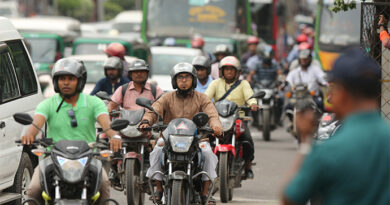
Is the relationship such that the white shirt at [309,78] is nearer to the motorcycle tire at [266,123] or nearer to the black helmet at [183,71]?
the motorcycle tire at [266,123]

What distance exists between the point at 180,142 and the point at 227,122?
2448 mm

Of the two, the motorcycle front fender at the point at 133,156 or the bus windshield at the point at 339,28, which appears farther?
the bus windshield at the point at 339,28

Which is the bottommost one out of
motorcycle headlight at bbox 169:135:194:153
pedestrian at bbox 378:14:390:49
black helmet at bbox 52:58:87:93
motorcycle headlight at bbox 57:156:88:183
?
motorcycle headlight at bbox 169:135:194:153

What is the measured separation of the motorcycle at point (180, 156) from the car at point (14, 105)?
60.4 inches

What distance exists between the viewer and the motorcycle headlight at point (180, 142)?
8.82 m

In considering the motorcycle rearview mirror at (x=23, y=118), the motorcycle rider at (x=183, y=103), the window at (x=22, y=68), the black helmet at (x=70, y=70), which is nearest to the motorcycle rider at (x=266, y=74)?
the window at (x=22, y=68)

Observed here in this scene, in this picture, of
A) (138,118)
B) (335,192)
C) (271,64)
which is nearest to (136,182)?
(138,118)

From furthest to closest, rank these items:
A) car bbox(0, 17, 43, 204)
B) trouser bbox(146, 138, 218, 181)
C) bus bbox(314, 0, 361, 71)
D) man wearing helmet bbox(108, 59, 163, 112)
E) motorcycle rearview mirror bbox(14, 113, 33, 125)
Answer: bus bbox(314, 0, 361, 71)
man wearing helmet bbox(108, 59, 163, 112)
car bbox(0, 17, 43, 204)
trouser bbox(146, 138, 218, 181)
motorcycle rearview mirror bbox(14, 113, 33, 125)

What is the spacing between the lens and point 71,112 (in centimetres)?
746

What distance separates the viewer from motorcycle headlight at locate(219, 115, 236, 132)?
1122 centimetres

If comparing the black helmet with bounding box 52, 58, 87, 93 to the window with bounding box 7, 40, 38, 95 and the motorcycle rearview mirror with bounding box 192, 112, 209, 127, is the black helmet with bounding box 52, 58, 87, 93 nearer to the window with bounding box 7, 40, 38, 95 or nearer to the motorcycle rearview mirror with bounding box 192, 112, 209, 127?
the motorcycle rearview mirror with bounding box 192, 112, 209, 127

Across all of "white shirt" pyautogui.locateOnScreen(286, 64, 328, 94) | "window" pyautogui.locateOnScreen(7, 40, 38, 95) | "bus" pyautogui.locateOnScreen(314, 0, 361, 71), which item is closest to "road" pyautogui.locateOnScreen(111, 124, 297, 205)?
"white shirt" pyautogui.locateOnScreen(286, 64, 328, 94)

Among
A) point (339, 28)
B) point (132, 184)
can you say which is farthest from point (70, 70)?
point (339, 28)

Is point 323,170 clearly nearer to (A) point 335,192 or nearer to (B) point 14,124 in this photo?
(A) point 335,192
